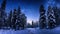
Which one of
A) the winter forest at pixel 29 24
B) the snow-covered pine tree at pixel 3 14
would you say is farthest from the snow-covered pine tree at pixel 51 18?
the snow-covered pine tree at pixel 3 14

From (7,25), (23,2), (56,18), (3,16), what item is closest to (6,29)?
(7,25)

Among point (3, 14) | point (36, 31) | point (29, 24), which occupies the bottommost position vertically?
point (36, 31)

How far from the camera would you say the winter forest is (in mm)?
2996

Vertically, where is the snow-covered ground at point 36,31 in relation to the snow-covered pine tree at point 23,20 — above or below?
below

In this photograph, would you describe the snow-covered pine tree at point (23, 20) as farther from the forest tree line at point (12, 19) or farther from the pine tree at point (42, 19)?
the pine tree at point (42, 19)

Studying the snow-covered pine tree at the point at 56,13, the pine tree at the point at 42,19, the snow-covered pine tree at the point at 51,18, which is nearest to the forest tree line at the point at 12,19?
the pine tree at the point at 42,19

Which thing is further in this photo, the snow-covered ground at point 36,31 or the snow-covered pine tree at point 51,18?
the snow-covered pine tree at point 51,18

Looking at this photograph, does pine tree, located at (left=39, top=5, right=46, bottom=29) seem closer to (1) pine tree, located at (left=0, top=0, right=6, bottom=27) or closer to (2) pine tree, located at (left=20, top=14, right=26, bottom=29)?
(2) pine tree, located at (left=20, top=14, right=26, bottom=29)

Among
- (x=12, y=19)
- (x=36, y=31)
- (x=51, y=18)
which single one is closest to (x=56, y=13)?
(x=51, y=18)

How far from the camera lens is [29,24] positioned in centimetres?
306

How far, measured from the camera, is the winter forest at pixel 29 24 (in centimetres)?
300

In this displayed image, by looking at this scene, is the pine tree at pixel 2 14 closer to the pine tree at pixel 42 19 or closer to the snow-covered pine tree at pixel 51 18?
the pine tree at pixel 42 19

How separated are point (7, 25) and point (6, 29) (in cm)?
11

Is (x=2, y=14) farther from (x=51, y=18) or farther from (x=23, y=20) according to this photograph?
(x=51, y=18)
